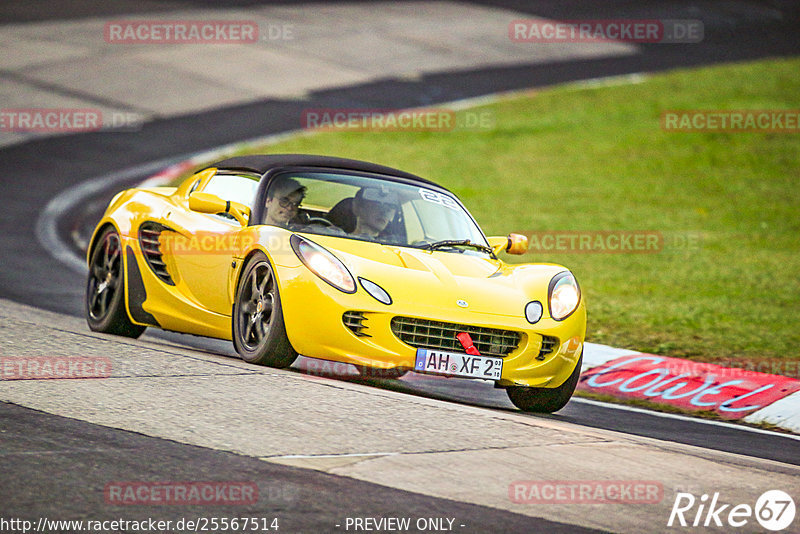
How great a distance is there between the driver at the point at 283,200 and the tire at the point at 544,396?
1846 millimetres

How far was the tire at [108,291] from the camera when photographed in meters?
8.86

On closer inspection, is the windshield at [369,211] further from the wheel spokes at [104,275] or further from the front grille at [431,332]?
the wheel spokes at [104,275]

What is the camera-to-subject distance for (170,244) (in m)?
8.52

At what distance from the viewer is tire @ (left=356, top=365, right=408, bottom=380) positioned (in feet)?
23.6

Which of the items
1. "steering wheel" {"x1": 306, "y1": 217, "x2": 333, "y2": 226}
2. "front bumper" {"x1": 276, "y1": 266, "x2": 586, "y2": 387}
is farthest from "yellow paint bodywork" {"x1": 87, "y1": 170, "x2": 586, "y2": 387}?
"steering wheel" {"x1": 306, "y1": 217, "x2": 333, "y2": 226}

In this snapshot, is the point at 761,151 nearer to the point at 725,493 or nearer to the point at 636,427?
the point at 636,427

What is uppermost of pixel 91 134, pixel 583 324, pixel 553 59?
pixel 553 59

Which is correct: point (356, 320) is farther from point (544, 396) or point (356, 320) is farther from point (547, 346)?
point (544, 396)

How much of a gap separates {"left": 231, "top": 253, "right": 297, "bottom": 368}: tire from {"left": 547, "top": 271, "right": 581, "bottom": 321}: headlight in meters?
1.61

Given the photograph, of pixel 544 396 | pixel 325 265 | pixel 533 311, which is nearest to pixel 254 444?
pixel 325 265

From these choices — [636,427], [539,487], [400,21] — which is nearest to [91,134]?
[400,21]

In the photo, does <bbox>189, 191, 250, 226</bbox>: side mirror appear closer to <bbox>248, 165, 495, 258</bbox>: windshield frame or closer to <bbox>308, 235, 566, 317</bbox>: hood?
<bbox>248, 165, 495, 258</bbox>: windshield frame

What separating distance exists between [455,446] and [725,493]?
1.20 metres

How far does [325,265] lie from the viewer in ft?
23.8
